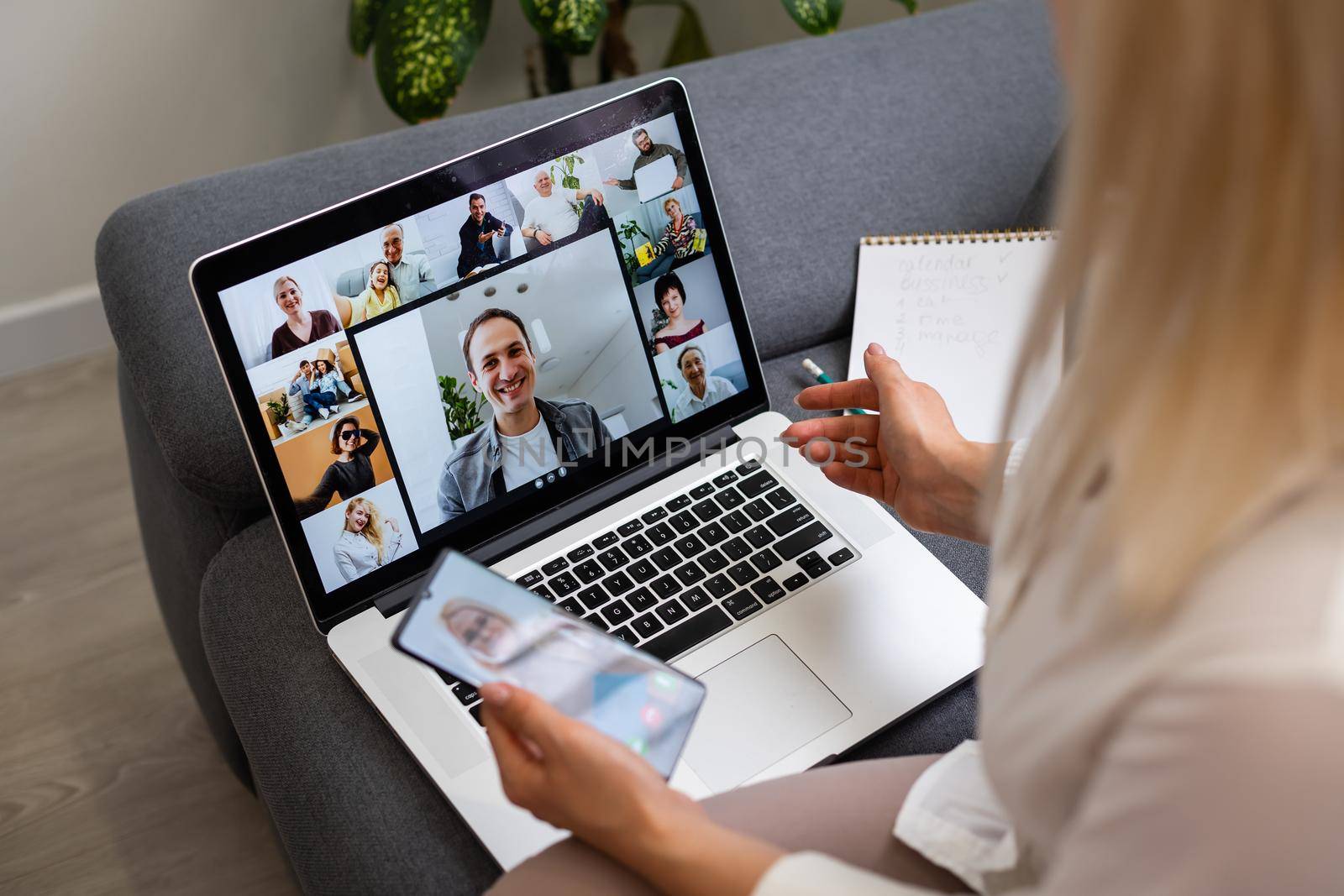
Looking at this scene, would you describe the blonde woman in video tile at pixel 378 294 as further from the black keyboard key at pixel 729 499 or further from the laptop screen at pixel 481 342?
the black keyboard key at pixel 729 499

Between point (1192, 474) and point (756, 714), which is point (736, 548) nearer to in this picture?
point (756, 714)

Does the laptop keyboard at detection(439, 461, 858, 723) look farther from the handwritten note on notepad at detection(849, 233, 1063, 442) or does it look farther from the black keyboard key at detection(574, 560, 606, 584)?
the handwritten note on notepad at detection(849, 233, 1063, 442)

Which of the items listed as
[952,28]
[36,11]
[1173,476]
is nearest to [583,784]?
[1173,476]

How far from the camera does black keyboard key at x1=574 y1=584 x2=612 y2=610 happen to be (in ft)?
2.56

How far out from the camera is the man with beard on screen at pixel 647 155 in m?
0.83

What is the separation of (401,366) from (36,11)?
1.18 meters

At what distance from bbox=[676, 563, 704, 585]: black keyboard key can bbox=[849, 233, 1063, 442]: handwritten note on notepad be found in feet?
0.96

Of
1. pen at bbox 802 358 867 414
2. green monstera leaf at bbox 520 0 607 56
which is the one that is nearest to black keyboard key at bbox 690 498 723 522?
pen at bbox 802 358 867 414

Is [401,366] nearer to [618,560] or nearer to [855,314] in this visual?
[618,560]

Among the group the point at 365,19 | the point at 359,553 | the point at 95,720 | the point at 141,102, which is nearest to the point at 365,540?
the point at 359,553

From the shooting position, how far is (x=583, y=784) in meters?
0.57

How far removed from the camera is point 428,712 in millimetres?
727

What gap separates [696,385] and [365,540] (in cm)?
31

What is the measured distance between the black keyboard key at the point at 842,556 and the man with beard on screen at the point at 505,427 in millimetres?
228
